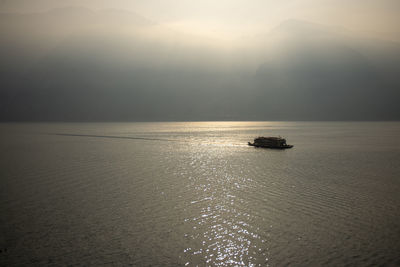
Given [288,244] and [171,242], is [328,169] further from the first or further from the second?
[171,242]

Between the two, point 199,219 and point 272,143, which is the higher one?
point 272,143

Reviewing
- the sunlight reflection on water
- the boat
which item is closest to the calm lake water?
the sunlight reflection on water

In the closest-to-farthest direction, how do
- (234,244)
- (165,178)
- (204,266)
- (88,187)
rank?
(204,266)
(234,244)
(88,187)
(165,178)

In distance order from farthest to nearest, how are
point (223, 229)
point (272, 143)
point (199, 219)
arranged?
1. point (272, 143)
2. point (199, 219)
3. point (223, 229)

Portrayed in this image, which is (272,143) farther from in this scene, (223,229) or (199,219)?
(223,229)

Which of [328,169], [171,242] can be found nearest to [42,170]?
[171,242]

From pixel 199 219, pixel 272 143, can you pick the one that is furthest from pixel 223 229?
pixel 272 143

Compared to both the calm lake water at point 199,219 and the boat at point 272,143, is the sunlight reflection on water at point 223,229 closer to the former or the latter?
the calm lake water at point 199,219

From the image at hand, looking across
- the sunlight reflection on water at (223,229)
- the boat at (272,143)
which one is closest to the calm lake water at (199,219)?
the sunlight reflection on water at (223,229)

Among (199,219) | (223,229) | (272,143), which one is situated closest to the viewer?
(223,229)

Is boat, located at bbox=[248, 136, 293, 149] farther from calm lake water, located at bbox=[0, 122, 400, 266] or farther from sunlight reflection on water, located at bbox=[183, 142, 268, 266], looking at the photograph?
sunlight reflection on water, located at bbox=[183, 142, 268, 266]

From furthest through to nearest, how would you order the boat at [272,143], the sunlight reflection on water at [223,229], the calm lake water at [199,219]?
the boat at [272,143]
the calm lake water at [199,219]
the sunlight reflection on water at [223,229]
